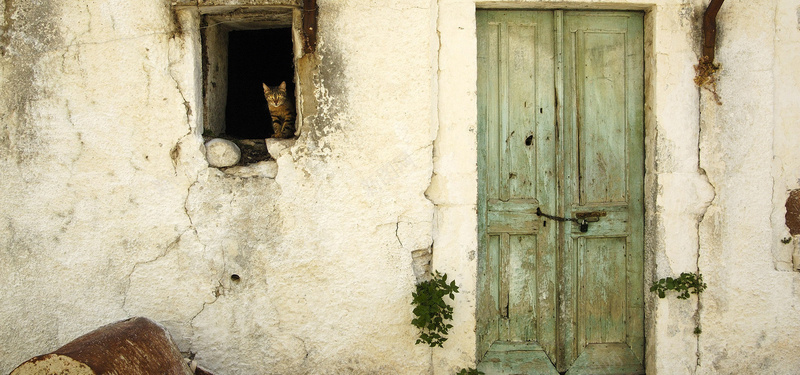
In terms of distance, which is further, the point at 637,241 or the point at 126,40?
the point at 637,241

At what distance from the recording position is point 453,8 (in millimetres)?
3143

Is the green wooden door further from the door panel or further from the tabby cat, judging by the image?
the tabby cat

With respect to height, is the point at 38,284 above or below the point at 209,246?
below

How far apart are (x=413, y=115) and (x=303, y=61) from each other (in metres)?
0.73

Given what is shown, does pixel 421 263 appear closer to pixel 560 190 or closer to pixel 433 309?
pixel 433 309

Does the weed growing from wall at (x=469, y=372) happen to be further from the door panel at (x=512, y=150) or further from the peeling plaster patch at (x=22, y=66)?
the peeling plaster patch at (x=22, y=66)

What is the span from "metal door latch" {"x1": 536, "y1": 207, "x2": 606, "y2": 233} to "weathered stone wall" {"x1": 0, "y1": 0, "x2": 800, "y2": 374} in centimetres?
36

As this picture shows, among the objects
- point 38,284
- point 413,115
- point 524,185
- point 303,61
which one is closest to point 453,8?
point 413,115

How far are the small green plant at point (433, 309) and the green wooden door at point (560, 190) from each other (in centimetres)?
41

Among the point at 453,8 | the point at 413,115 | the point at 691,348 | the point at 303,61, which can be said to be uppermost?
the point at 453,8

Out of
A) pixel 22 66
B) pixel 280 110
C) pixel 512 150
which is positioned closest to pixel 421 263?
pixel 512 150

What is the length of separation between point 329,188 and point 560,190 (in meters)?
1.47

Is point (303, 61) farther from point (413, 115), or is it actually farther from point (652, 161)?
point (652, 161)

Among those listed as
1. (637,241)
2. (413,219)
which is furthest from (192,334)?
(637,241)
